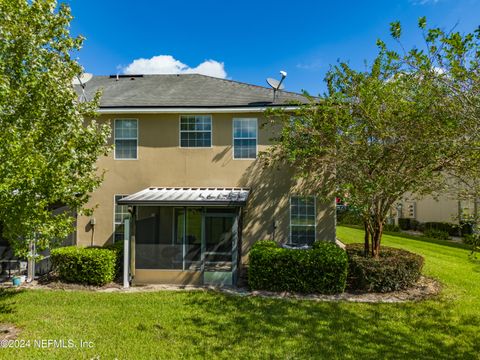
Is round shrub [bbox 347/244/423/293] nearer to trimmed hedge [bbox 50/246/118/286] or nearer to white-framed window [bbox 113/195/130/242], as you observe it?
trimmed hedge [bbox 50/246/118/286]

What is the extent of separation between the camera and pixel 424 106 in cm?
821

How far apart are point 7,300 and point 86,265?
7.95 ft

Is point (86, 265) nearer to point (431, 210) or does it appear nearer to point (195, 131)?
point (195, 131)

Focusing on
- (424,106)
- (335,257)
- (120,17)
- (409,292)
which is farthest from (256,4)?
(409,292)

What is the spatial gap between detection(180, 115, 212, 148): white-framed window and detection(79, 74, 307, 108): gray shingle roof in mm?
723

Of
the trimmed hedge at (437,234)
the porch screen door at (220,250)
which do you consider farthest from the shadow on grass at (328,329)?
the trimmed hedge at (437,234)

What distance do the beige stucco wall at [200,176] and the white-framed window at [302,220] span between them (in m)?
0.26

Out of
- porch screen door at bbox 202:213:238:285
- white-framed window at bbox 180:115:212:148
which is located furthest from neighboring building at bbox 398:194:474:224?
porch screen door at bbox 202:213:238:285

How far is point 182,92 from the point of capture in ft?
52.2

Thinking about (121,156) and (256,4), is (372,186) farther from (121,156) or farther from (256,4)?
(256,4)

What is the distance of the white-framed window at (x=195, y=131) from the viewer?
1470 cm

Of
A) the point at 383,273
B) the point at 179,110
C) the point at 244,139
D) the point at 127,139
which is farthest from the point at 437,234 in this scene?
the point at 127,139

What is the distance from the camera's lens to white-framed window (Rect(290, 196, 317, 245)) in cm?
1441

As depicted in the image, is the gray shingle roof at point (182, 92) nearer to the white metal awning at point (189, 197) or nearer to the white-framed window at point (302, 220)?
the white metal awning at point (189, 197)
